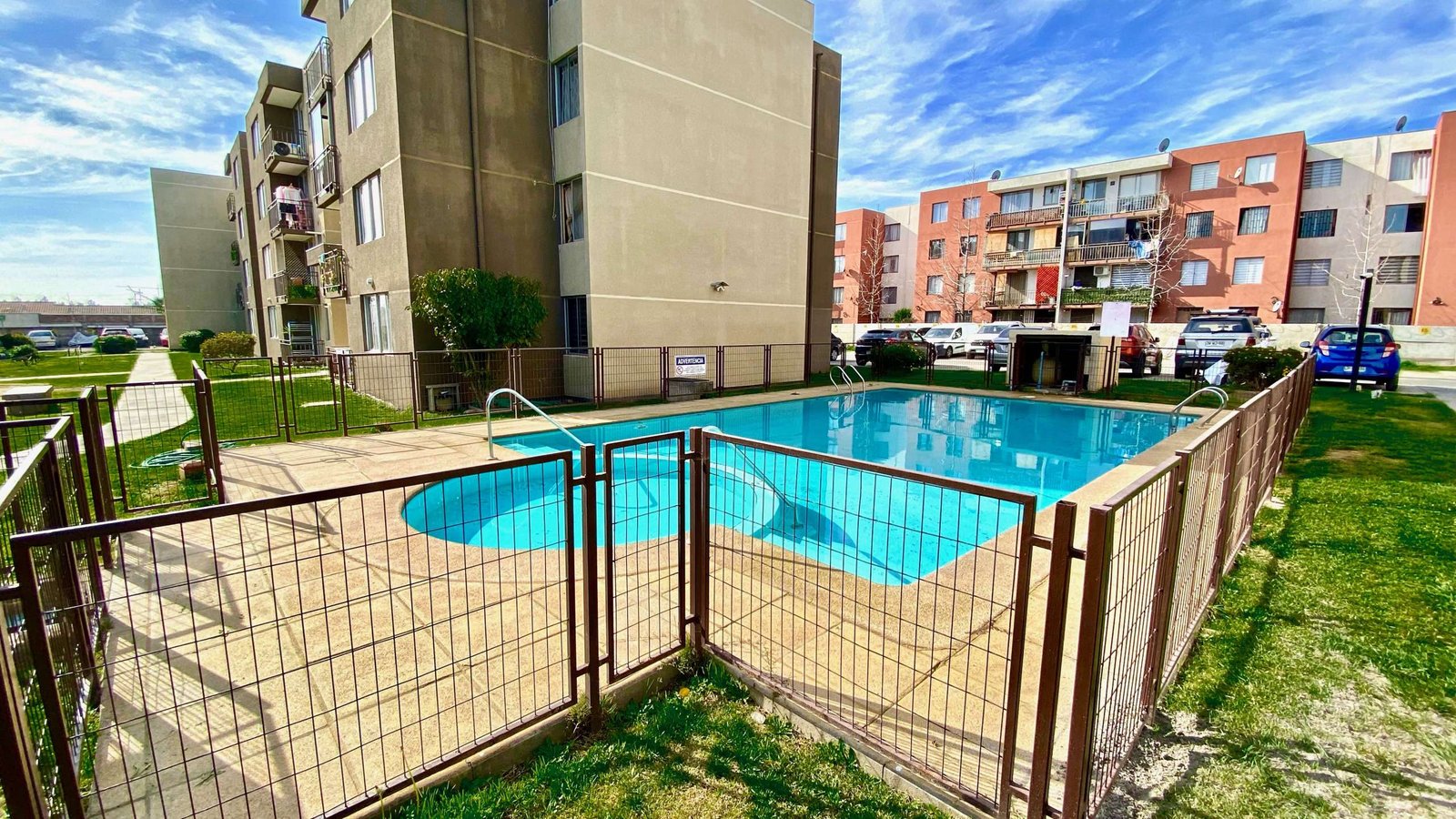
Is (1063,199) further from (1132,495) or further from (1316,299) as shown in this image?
(1132,495)

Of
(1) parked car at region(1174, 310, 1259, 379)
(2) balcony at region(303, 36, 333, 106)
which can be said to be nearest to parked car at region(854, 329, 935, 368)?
(1) parked car at region(1174, 310, 1259, 379)

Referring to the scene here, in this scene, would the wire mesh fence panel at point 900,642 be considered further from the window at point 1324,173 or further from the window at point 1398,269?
the window at point 1324,173

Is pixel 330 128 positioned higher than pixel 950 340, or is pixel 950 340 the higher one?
pixel 330 128

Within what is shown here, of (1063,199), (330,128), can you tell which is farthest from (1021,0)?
(1063,199)

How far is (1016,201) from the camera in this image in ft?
127

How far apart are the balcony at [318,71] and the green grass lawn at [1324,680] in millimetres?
19427

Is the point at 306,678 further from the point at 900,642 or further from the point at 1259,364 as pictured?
the point at 1259,364

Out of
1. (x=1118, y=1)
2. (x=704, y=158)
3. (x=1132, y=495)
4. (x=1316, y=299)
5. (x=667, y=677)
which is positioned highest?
(x=1118, y=1)

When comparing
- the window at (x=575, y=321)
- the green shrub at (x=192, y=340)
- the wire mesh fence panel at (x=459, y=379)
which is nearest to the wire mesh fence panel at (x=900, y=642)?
the wire mesh fence panel at (x=459, y=379)

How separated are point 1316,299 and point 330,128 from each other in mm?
43376

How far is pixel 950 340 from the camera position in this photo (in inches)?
1216

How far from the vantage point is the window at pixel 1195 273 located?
32438 millimetres

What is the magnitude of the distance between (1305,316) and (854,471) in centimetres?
3735

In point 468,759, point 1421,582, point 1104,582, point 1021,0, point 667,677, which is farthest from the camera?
point 1021,0
